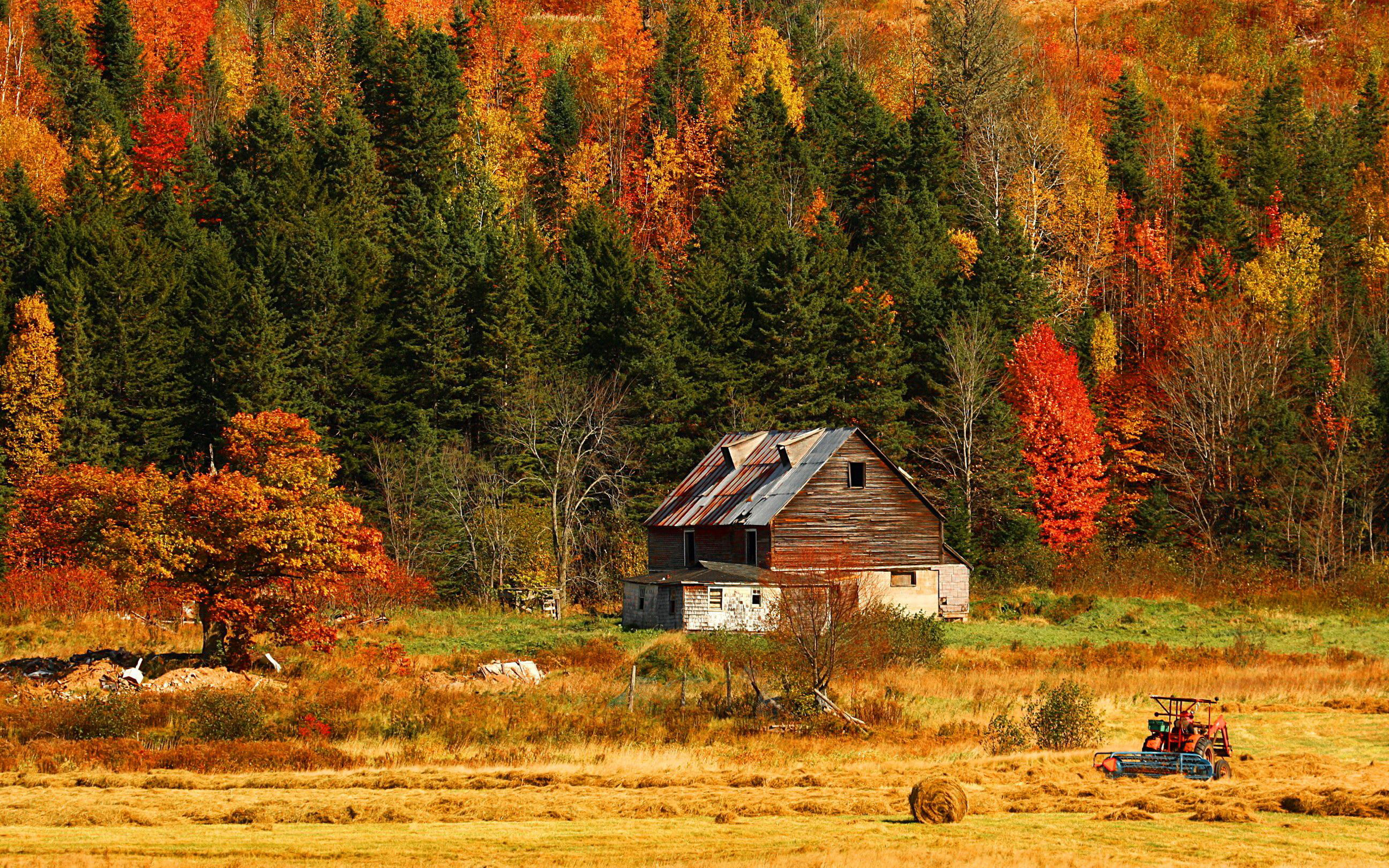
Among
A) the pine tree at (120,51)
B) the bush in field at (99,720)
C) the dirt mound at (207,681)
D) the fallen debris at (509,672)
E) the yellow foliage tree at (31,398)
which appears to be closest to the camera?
the bush in field at (99,720)

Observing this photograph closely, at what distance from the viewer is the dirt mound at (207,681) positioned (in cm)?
3466

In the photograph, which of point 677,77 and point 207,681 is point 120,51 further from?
point 207,681

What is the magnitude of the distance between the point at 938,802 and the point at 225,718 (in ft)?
52.1

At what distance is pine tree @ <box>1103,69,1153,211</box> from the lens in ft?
305

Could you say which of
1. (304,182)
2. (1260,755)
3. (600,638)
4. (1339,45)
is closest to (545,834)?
(1260,755)

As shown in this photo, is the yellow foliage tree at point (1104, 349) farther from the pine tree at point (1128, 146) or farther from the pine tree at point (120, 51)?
the pine tree at point (120, 51)

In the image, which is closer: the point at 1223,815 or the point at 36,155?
the point at 1223,815

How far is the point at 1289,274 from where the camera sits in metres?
79.6

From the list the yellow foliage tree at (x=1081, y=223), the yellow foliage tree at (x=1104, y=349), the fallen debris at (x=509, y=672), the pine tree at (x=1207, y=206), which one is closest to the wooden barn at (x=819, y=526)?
the fallen debris at (x=509, y=672)

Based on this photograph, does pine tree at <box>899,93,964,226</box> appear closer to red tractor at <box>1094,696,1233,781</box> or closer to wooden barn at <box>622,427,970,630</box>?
wooden barn at <box>622,427,970,630</box>

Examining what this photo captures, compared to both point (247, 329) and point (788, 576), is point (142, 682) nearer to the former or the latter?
point (788, 576)

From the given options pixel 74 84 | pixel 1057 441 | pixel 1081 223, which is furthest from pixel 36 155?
pixel 1081 223

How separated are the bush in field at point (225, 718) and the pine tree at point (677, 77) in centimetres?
7104

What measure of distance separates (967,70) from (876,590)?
52492 mm
